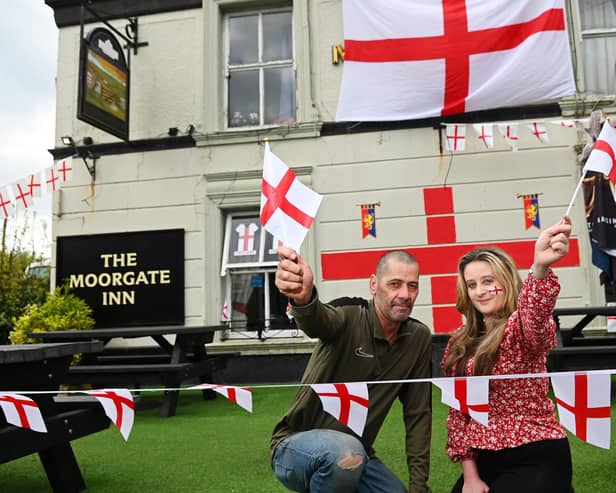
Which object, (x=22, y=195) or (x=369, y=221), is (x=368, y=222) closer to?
(x=369, y=221)

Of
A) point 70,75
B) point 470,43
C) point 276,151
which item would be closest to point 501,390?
point 470,43

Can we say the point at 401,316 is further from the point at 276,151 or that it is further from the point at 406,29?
the point at 276,151

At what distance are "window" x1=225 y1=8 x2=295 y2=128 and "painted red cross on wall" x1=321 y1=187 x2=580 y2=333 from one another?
2.69m

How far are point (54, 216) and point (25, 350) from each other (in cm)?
704

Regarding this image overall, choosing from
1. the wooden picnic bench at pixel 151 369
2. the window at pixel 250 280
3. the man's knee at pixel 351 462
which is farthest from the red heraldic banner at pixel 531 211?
the man's knee at pixel 351 462

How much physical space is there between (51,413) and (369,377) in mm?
2013

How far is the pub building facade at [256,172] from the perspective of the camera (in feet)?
27.3

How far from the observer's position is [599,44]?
8594mm

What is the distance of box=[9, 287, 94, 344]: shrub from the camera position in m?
7.81

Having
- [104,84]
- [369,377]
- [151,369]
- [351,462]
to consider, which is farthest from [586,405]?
[104,84]

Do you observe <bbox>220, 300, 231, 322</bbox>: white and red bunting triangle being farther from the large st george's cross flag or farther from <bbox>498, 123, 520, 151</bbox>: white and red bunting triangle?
<bbox>498, 123, 520, 151</bbox>: white and red bunting triangle

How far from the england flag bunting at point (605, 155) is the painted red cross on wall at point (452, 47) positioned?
4807 millimetres

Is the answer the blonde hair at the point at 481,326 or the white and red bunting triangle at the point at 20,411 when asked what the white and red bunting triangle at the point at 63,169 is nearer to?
the white and red bunting triangle at the point at 20,411

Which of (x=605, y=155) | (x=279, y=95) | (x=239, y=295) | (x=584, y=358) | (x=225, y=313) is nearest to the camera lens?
(x=605, y=155)
